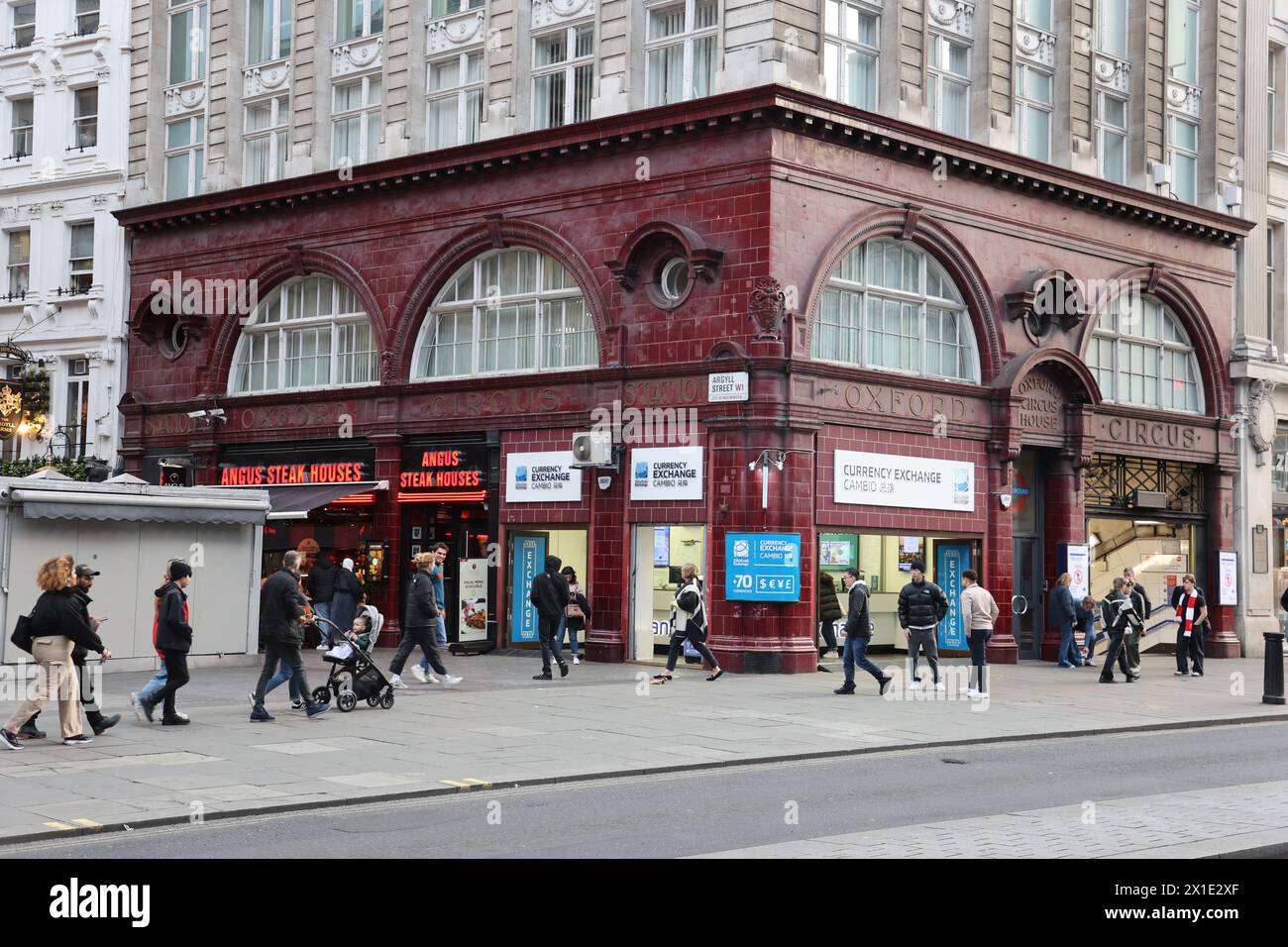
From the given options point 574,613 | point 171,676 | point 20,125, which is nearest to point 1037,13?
point 574,613

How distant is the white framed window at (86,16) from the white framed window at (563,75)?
14.7 m

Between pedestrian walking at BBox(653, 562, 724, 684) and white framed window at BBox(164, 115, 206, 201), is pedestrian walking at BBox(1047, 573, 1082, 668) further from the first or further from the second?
white framed window at BBox(164, 115, 206, 201)

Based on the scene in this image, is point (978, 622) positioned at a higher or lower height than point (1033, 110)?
lower

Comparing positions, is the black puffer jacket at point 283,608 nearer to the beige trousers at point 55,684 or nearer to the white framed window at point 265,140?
the beige trousers at point 55,684

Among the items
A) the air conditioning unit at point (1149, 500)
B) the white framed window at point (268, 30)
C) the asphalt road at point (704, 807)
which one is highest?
the white framed window at point (268, 30)

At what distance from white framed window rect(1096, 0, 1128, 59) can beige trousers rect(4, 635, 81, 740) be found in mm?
25937

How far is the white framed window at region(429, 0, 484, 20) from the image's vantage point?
102ft

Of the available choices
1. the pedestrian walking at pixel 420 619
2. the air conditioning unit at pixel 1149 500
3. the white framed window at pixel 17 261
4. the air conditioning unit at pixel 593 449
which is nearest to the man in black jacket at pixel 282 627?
the pedestrian walking at pixel 420 619

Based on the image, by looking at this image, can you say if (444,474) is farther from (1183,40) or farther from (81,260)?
(1183,40)

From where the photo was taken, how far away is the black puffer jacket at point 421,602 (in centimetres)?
2086

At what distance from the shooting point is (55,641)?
1486 centimetres

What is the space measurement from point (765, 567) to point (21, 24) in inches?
1060

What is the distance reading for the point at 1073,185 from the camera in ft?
101
